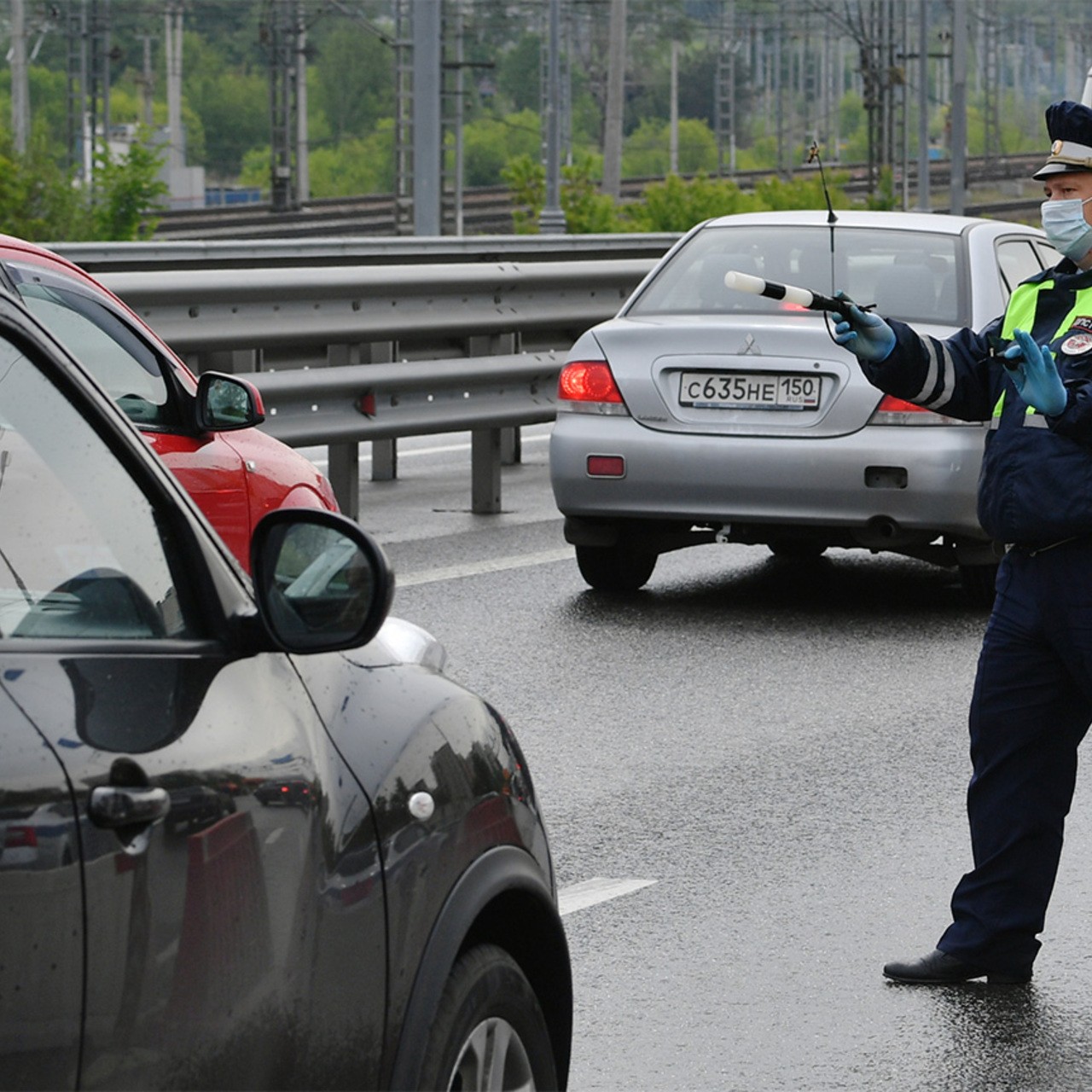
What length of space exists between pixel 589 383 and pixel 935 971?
4582 mm

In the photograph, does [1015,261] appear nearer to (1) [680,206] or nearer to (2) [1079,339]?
(2) [1079,339]

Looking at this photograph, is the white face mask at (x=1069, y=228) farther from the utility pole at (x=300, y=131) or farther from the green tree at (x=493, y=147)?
the green tree at (x=493, y=147)

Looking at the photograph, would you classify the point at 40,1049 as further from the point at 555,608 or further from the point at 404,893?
the point at 555,608

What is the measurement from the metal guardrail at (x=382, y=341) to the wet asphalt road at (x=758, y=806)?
2.33 ft

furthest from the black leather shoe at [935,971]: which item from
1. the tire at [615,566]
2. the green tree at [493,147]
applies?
the green tree at [493,147]

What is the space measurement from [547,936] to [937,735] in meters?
4.14

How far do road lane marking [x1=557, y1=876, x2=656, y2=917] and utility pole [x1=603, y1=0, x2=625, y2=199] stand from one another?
45.9 m

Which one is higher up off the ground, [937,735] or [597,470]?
[597,470]

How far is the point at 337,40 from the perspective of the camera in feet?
390

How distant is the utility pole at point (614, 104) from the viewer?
50.8 metres

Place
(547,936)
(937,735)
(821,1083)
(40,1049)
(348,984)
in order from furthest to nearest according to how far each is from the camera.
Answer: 1. (937,735)
2. (821,1083)
3. (547,936)
4. (348,984)
5. (40,1049)

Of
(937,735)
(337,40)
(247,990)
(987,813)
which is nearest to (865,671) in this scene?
(937,735)

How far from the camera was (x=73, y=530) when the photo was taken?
8.21 ft

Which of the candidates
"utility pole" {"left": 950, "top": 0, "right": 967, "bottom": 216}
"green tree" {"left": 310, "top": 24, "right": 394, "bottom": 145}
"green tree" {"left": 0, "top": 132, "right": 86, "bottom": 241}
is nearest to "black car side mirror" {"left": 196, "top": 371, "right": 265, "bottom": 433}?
"green tree" {"left": 0, "top": 132, "right": 86, "bottom": 241}
